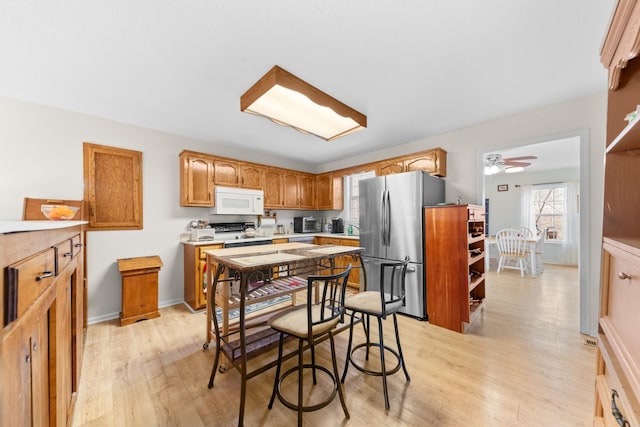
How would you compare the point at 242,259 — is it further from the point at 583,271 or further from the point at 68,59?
the point at 583,271

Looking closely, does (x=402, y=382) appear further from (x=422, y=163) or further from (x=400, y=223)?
(x=422, y=163)

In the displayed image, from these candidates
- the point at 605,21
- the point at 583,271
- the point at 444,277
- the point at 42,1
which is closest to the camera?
the point at 42,1

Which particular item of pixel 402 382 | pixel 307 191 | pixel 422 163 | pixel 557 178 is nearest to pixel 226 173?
pixel 307 191

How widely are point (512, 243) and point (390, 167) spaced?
3.49m

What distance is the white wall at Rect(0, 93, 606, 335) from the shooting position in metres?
2.38

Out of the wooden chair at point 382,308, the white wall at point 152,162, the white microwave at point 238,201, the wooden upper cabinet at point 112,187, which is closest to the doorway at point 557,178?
the white wall at point 152,162

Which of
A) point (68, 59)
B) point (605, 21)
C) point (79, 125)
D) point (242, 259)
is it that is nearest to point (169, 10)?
point (68, 59)

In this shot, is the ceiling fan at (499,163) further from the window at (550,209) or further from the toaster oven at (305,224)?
the toaster oven at (305,224)

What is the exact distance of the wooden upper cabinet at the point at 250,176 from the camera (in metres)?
3.92

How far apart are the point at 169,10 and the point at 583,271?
13.9 feet

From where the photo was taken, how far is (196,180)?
135 inches

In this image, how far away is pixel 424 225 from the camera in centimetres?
285

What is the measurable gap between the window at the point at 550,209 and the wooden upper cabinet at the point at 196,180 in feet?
25.5

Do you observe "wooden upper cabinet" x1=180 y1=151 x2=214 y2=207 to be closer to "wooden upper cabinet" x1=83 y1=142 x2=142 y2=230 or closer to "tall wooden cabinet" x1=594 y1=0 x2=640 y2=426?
"wooden upper cabinet" x1=83 y1=142 x2=142 y2=230
